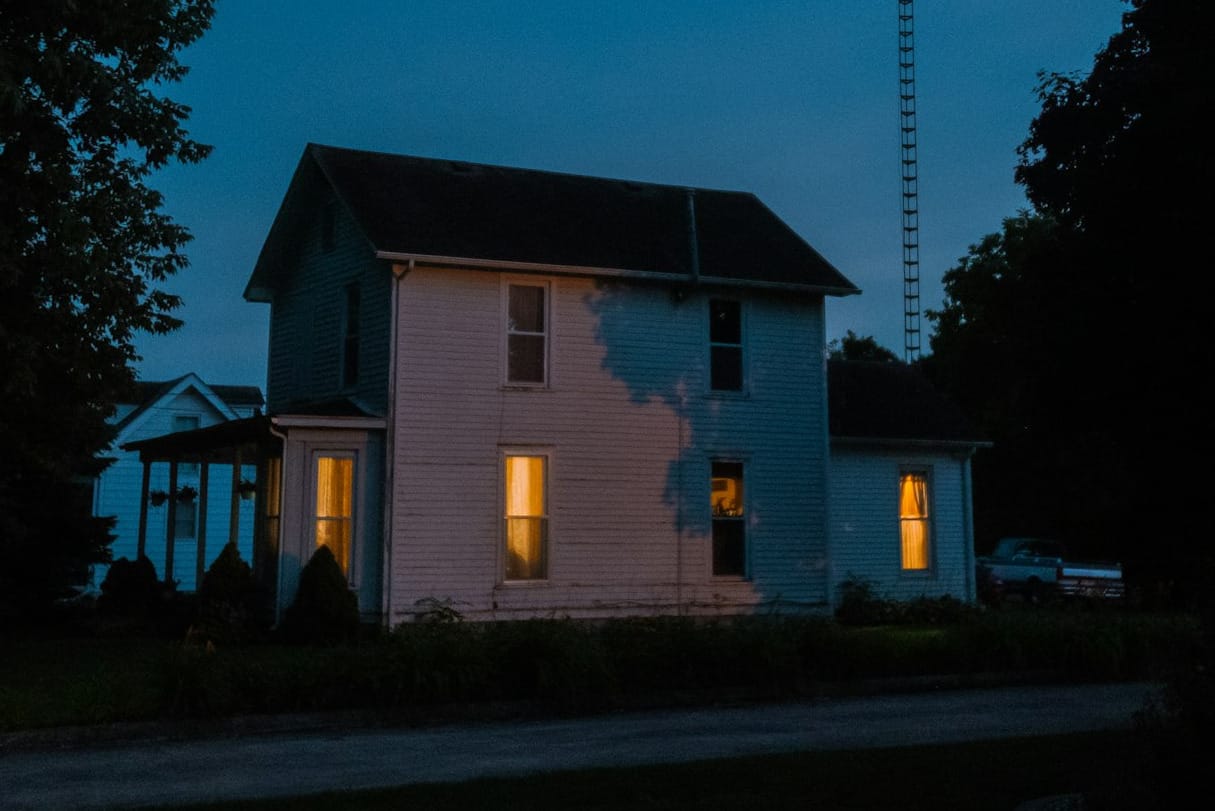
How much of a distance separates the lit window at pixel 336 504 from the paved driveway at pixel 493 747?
26.0ft

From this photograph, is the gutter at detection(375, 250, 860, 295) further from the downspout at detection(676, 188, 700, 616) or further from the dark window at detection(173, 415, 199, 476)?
the dark window at detection(173, 415, 199, 476)

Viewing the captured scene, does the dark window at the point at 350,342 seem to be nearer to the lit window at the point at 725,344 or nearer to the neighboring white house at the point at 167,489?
the lit window at the point at 725,344

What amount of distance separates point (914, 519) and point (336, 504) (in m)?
11.8

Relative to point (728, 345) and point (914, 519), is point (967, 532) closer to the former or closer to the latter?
point (914, 519)

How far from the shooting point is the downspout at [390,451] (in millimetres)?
20547

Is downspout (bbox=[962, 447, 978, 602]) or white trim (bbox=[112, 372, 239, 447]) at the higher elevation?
white trim (bbox=[112, 372, 239, 447])

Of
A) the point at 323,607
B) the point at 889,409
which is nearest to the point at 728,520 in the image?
the point at 889,409

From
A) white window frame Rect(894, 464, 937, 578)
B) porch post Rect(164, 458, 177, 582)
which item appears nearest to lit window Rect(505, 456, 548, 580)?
porch post Rect(164, 458, 177, 582)

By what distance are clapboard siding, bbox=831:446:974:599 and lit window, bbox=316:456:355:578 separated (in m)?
9.25

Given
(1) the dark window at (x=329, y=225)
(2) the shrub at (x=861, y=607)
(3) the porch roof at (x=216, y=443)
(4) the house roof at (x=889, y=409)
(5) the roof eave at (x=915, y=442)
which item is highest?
(1) the dark window at (x=329, y=225)

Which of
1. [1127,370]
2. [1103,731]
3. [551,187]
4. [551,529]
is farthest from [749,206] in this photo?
[1103,731]

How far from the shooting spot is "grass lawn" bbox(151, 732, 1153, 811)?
28.7 feet

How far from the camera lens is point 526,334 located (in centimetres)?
2225

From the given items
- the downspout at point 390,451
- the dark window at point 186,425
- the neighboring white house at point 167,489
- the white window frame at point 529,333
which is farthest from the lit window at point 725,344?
the dark window at point 186,425
